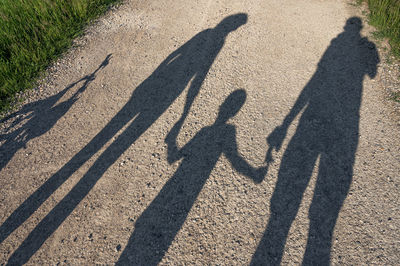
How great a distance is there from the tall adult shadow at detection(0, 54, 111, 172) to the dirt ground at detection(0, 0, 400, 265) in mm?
→ 24

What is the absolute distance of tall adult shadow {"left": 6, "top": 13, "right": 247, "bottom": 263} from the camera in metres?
3.67

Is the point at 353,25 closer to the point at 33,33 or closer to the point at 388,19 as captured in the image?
the point at 388,19

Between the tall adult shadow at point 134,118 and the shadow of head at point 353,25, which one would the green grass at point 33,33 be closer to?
the tall adult shadow at point 134,118

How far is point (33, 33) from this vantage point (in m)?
6.23

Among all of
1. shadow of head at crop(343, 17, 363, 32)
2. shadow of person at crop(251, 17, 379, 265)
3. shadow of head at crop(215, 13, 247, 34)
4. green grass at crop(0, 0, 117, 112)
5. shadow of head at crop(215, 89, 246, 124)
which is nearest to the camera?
shadow of person at crop(251, 17, 379, 265)

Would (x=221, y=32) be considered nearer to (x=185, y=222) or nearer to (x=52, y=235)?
(x=185, y=222)

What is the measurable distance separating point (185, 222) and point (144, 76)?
3.16 meters

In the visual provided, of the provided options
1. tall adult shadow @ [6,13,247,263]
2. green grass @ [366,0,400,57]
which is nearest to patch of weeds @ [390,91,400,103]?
green grass @ [366,0,400,57]

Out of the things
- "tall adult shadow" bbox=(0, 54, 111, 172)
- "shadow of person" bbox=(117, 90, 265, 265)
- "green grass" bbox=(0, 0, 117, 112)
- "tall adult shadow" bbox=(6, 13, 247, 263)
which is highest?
"green grass" bbox=(0, 0, 117, 112)

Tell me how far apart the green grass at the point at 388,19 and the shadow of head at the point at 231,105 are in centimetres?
331

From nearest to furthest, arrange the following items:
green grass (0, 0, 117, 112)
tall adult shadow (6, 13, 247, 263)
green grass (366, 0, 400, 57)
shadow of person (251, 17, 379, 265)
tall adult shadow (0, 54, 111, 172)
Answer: shadow of person (251, 17, 379, 265) → tall adult shadow (6, 13, 247, 263) → tall adult shadow (0, 54, 111, 172) → green grass (0, 0, 117, 112) → green grass (366, 0, 400, 57)

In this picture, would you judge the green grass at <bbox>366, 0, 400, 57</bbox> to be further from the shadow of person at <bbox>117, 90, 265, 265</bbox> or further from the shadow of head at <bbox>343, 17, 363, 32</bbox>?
the shadow of person at <bbox>117, 90, 265, 265</bbox>

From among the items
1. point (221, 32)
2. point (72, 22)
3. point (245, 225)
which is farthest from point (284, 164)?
point (72, 22)

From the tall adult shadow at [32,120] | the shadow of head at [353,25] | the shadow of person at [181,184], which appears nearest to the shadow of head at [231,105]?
the shadow of person at [181,184]
